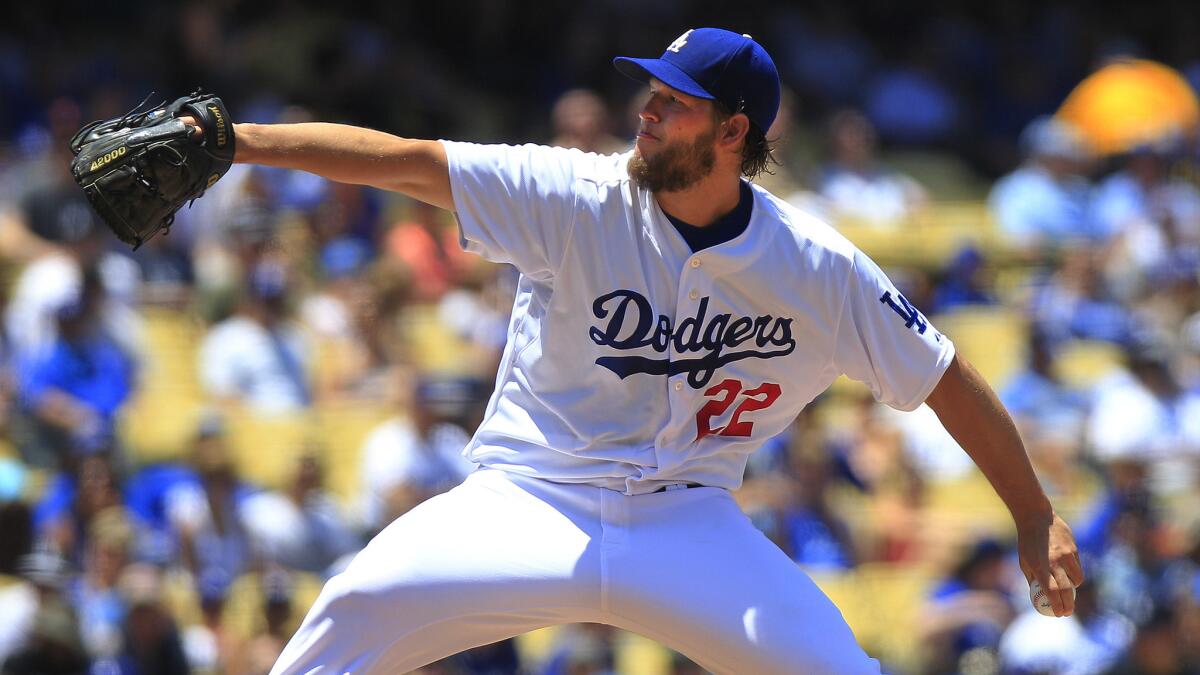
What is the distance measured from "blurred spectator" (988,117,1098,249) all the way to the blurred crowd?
2cm

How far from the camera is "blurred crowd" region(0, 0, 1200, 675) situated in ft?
23.3

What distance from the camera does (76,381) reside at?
761cm

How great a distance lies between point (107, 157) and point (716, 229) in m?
1.39

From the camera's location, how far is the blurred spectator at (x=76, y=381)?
292 inches

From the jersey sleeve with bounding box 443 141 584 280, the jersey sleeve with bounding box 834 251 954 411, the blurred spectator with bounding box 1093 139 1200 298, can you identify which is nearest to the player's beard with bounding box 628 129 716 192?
the jersey sleeve with bounding box 443 141 584 280

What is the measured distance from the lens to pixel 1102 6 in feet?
50.0

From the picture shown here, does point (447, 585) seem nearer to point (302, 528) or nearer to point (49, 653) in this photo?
point (49, 653)

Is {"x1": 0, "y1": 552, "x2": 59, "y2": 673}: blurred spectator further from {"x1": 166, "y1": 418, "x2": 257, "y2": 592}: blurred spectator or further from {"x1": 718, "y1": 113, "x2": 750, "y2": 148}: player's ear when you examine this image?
{"x1": 718, "y1": 113, "x2": 750, "y2": 148}: player's ear

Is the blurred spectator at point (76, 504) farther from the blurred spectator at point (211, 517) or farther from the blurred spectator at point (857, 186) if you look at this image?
the blurred spectator at point (857, 186)

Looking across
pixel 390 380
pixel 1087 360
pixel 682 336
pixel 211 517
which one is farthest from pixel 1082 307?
pixel 682 336

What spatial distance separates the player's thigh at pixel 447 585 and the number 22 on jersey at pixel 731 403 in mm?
368

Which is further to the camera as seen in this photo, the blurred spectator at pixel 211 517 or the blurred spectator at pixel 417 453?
the blurred spectator at pixel 417 453

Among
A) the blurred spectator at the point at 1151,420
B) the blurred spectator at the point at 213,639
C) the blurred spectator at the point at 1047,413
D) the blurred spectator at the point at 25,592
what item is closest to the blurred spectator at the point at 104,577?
the blurred spectator at the point at 25,592

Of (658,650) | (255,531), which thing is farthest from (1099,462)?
(255,531)
